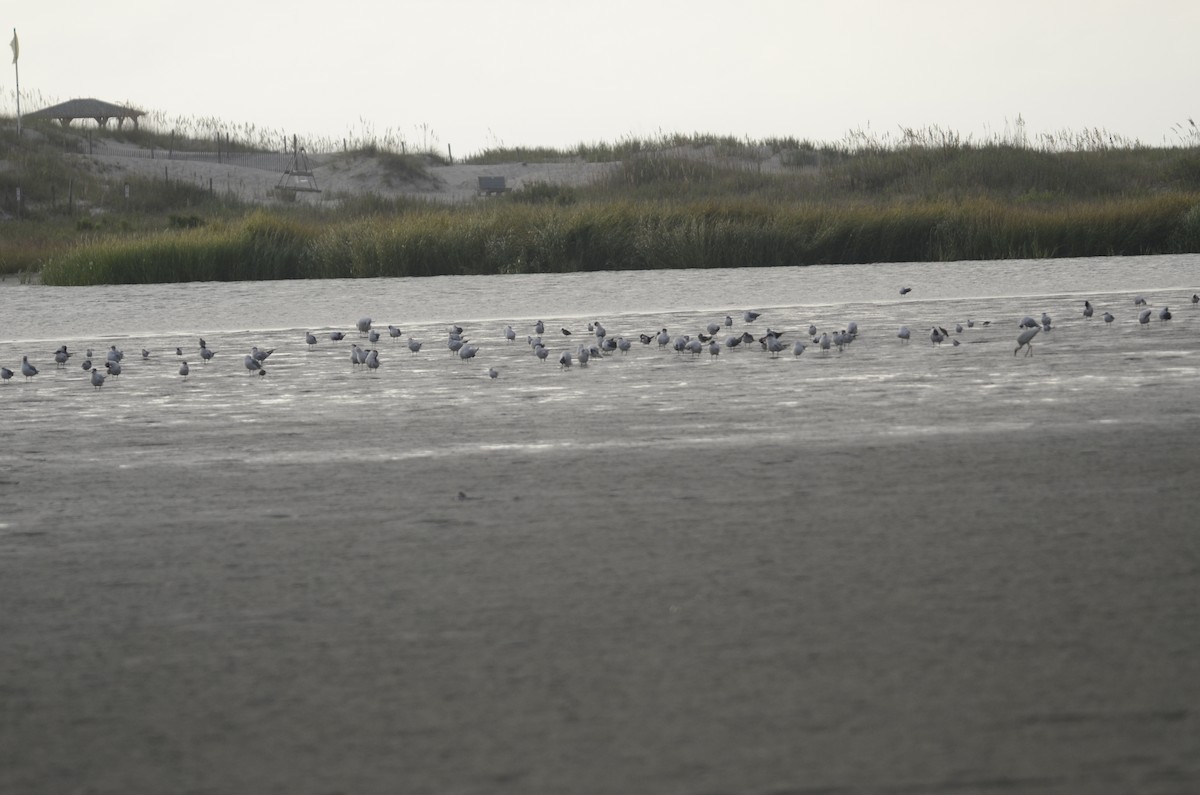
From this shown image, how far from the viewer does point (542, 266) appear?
1867 centimetres

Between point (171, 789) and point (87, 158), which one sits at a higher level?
point (87, 158)

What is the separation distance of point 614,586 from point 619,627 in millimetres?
293

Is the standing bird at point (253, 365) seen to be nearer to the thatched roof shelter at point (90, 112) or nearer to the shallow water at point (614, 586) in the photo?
the shallow water at point (614, 586)

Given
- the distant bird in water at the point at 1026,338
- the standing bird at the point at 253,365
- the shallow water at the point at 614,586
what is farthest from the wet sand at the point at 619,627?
the standing bird at the point at 253,365

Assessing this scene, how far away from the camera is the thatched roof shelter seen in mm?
53250

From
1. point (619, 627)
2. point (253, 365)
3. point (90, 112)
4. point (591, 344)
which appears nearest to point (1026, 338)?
point (591, 344)

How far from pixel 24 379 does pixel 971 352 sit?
16.9 ft

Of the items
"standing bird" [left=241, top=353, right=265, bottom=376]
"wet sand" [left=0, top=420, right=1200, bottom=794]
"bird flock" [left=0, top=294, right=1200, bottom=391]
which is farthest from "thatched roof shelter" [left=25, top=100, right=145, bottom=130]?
"wet sand" [left=0, top=420, right=1200, bottom=794]

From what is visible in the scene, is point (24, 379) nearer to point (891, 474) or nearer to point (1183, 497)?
point (891, 474)

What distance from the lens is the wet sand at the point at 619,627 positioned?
1.99 m

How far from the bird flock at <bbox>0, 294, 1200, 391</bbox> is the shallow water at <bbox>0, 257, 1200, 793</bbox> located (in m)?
1.09

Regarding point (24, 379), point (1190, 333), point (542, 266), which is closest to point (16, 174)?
point (542, 266)

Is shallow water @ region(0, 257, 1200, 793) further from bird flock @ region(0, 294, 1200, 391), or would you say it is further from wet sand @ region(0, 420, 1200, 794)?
bird flock @ region(0, 294, 1200, 391)

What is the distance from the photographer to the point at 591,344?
28.6ft
